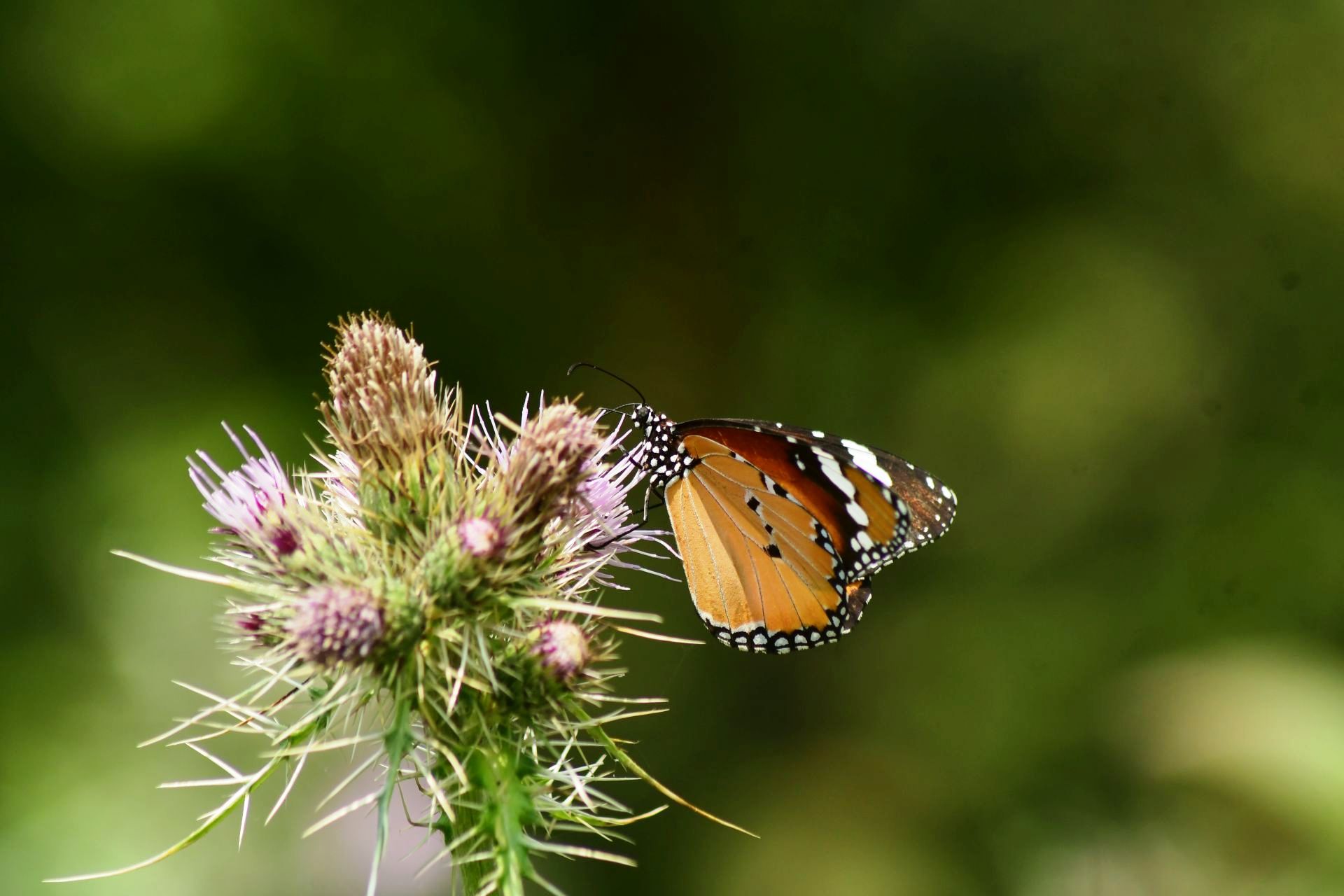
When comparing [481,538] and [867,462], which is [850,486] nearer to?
[867,462]

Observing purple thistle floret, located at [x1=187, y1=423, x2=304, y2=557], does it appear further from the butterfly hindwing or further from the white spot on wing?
the white spot on wing

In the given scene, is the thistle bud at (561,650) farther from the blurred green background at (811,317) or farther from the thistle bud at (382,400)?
the blurred green background at (811,317)

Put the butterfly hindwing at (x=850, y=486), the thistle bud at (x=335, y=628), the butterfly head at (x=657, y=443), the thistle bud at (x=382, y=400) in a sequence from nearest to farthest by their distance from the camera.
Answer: the thistle bud at (x=335, y=628) < the thistle bud at (x=382, y=400) < the butterfly hindwing at (x=850, y=486) < the butterfly head at (x=657, y=443)

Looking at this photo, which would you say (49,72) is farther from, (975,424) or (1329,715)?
(1329,715)

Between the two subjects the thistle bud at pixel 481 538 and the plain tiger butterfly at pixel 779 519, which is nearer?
the thistle bud at pixel 481 538

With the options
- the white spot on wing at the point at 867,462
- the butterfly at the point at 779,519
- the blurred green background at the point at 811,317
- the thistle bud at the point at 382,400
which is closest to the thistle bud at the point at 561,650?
the thistle bud at the point at 382,400

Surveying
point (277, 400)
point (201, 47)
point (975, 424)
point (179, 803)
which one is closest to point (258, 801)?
point (179, 803)

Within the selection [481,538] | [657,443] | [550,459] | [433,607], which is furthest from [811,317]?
[433,607]
